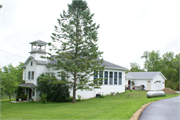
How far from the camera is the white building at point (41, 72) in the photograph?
23953mm

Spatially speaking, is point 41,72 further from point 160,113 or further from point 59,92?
point 160,113

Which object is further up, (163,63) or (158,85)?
(163,63)

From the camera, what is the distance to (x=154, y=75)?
3772 centimetres

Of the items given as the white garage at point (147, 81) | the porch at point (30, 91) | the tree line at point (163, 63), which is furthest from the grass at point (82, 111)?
the tree line at point (163, 63)

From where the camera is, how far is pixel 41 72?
24297mm

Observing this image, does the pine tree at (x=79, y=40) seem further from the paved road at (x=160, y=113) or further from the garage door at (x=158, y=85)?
the garage door at (x=158, y=85)

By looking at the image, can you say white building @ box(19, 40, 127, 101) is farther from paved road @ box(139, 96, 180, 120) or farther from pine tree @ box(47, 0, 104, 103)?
paved road @ box(139, 96, 180, 120)

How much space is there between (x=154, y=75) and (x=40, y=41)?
25732 millimetres

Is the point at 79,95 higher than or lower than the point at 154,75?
lower

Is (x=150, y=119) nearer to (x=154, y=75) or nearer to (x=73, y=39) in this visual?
(x=73, y=39)

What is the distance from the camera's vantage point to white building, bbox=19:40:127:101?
2395cm

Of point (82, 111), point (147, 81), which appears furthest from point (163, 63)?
point (82, 111)

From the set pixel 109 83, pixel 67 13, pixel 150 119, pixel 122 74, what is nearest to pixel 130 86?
pixel 122 74

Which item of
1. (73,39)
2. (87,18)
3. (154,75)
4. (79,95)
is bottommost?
(79,95)
